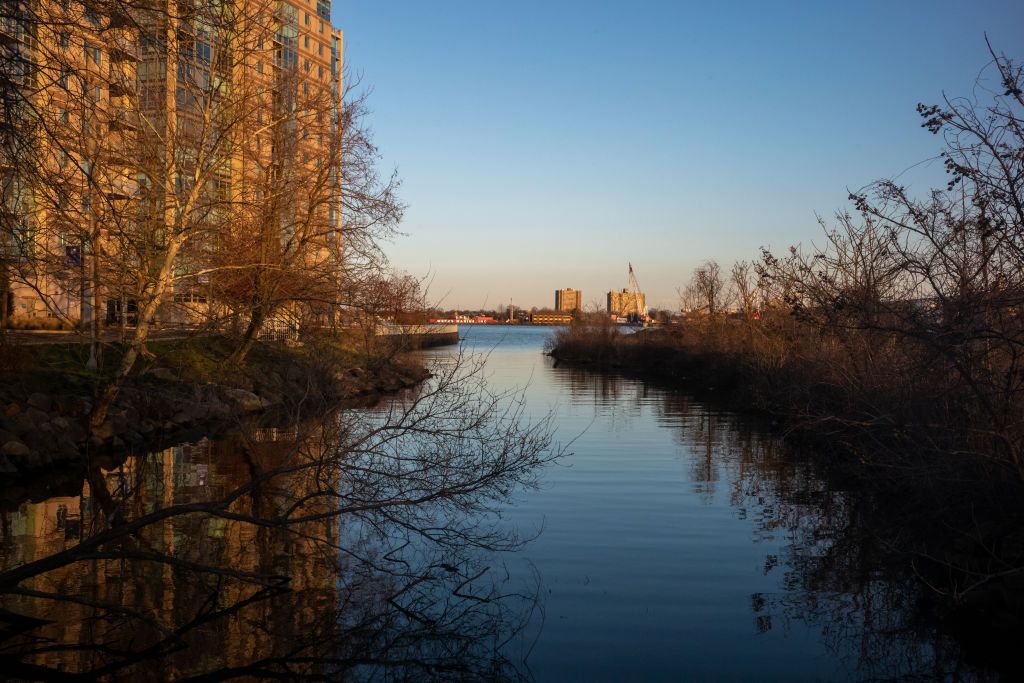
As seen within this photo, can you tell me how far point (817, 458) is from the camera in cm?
2181

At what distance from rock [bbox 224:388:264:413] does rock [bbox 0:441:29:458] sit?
30.3 feet

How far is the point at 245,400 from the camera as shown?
28766mm

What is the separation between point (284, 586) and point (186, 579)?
1130 millimetres

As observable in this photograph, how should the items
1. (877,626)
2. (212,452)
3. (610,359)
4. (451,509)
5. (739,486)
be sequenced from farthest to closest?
(610,359), (212,452), (739,486), (451,509), (877,626)

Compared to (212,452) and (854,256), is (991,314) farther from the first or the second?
(212,452)

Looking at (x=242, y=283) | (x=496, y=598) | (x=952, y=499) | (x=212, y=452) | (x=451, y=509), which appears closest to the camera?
(x=496, y=598)

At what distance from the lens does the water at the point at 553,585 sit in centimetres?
891

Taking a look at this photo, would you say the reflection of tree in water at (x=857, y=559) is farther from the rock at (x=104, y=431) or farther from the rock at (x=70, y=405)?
the rock at (x=70, y=405)

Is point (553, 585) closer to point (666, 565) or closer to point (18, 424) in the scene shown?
point (666, 565)

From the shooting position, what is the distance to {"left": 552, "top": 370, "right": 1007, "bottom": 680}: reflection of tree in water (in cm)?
934

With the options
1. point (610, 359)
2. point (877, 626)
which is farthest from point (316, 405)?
point (610, 359)

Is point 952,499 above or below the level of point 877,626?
above

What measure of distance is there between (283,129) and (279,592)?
18293 mm

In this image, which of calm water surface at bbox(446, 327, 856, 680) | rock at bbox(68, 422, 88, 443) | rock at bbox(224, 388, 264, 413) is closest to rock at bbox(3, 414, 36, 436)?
rock at bbox(68, 422, 88, 443)
